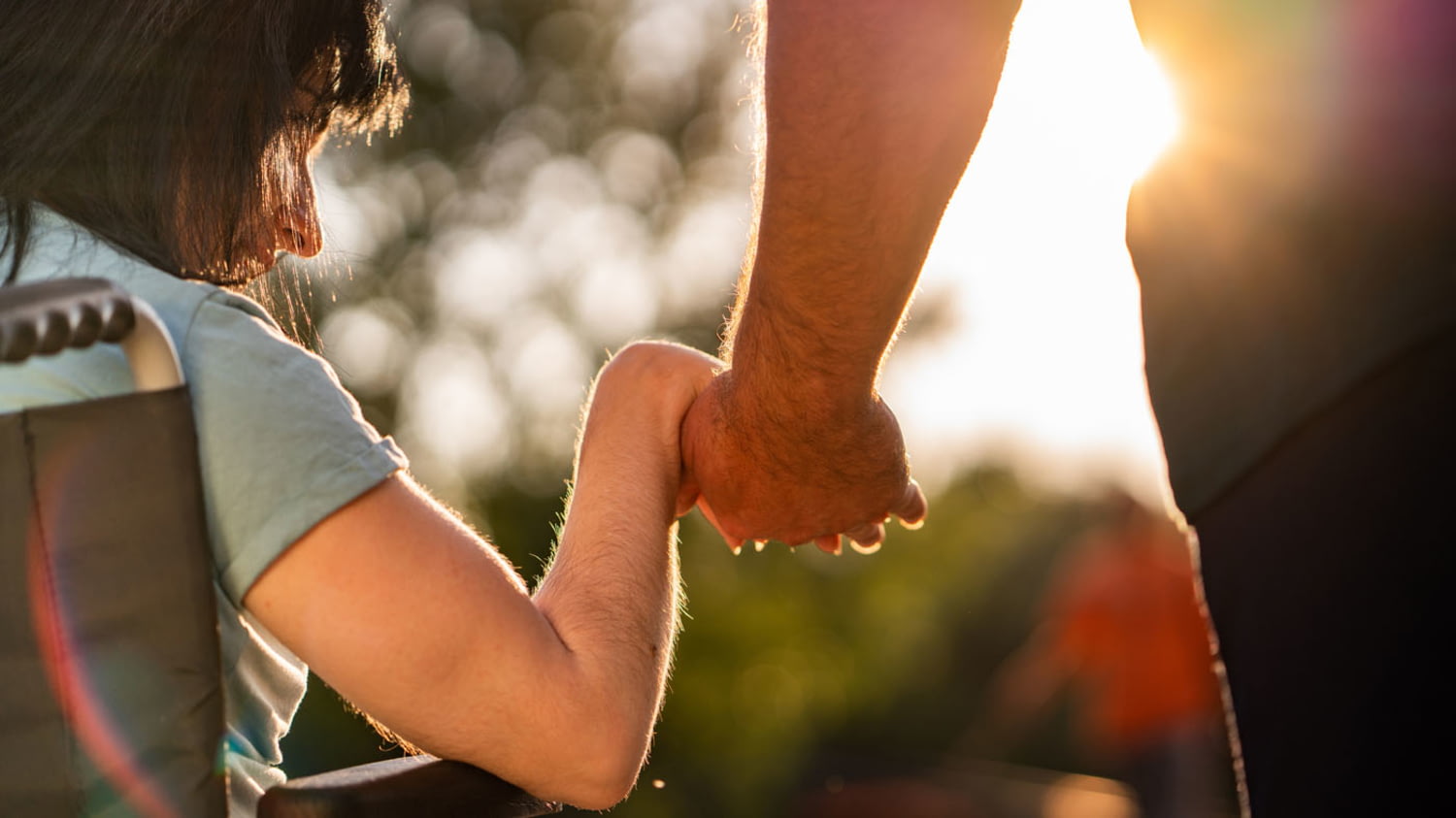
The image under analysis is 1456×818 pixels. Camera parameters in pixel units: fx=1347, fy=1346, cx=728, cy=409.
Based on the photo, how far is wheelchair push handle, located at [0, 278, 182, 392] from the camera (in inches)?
46.7

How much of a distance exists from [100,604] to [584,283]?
1698cm

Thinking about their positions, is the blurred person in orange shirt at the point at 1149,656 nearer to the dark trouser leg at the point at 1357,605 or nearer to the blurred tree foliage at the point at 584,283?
the dark trouser leg at the point at 1357,605

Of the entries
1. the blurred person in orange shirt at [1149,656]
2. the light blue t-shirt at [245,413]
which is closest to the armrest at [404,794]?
the light blue t-shirt at [245,413]

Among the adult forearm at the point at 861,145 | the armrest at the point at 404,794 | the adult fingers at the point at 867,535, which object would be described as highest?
the adult forearm at the point at 861,145

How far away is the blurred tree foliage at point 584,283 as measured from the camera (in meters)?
15.9

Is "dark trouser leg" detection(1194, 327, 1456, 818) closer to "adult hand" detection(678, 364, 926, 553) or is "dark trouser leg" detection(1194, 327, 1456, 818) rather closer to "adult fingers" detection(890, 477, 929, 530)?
"adult hand" detection(678, 364, 926, 553)

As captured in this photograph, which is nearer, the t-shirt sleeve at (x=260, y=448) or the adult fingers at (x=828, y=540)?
the t-shirt sleeve at (x=260, y=448)

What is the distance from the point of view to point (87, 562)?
4.12ft

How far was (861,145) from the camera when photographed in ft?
5.41

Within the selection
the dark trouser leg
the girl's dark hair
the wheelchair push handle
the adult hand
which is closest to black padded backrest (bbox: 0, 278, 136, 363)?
the wheelchair push handle

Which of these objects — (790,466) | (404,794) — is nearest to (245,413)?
(404,794)

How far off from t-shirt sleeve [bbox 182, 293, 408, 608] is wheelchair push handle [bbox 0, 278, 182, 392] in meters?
0.08

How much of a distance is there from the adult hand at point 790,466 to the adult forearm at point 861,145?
195 millimetres

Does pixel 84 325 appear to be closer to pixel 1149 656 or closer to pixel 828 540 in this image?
pixel 828 540
